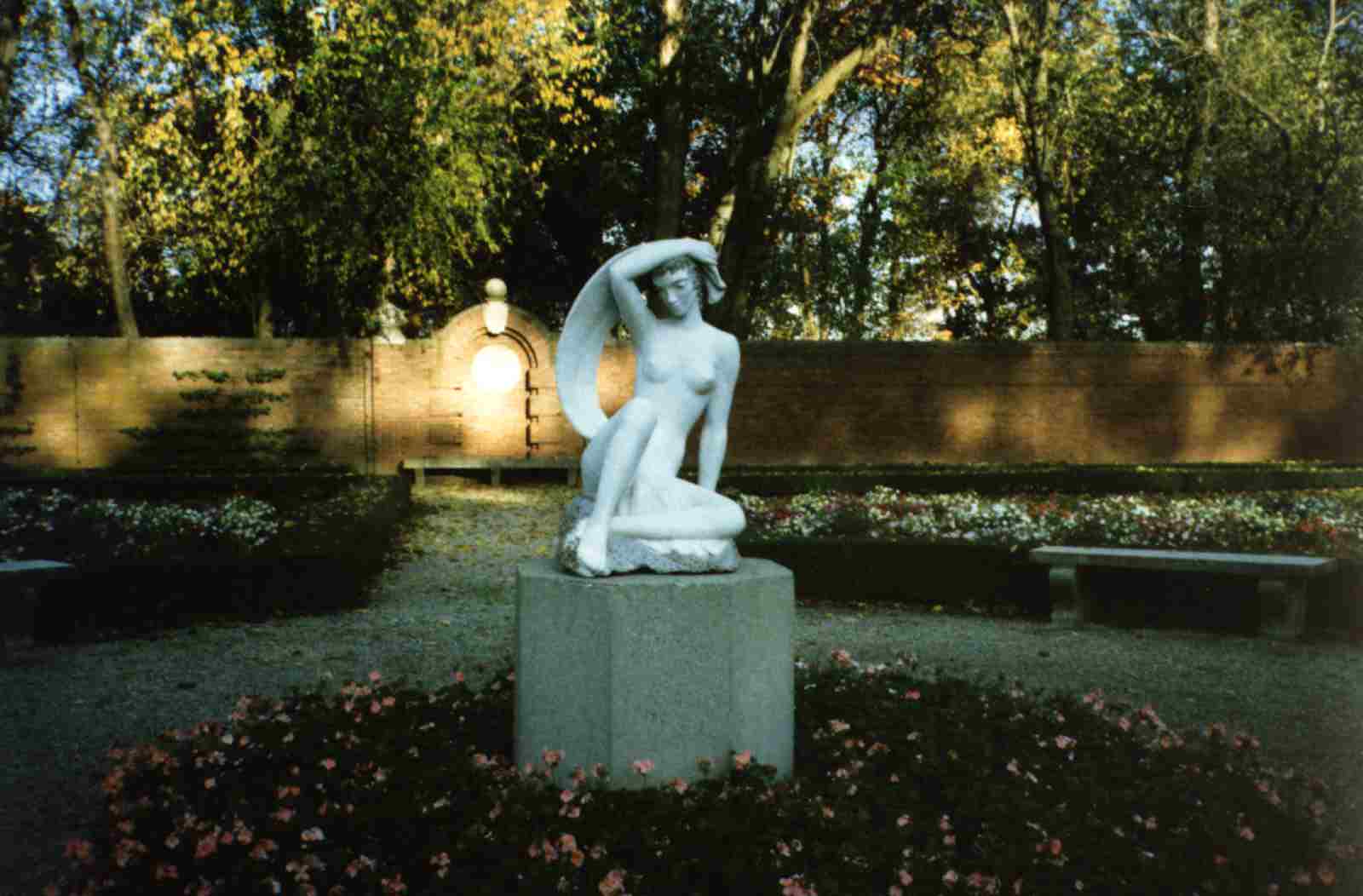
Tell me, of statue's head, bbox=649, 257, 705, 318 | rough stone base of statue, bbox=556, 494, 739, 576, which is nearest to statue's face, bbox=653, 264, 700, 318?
statue's head, bbox=649, 257, 705, 318

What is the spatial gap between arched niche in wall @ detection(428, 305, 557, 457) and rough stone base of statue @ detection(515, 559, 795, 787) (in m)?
15.1

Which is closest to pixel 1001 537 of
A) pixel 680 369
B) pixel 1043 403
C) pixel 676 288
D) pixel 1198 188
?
pixel 680 369

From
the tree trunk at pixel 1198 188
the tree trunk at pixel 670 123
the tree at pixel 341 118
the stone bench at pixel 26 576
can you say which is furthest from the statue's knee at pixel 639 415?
the tree trunk at pixel 1198 188

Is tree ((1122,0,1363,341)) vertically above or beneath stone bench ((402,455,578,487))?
above

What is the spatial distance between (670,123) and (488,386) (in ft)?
17.2

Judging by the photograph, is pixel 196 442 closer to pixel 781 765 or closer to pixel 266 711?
pixel 266 711

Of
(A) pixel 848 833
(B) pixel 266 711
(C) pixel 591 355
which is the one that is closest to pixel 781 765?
(A) pixel 848 833

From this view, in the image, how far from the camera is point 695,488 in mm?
4832

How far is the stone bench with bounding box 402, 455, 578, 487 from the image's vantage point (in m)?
18.9

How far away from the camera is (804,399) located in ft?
65.6

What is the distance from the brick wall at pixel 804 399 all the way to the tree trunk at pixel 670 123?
Result: 3227mm

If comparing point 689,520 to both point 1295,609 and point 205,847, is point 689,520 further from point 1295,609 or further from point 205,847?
point 1295,609

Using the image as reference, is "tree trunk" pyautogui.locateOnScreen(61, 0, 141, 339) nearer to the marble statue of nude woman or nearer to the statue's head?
the marble statue of nude woman

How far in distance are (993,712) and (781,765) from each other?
50.6 inches
